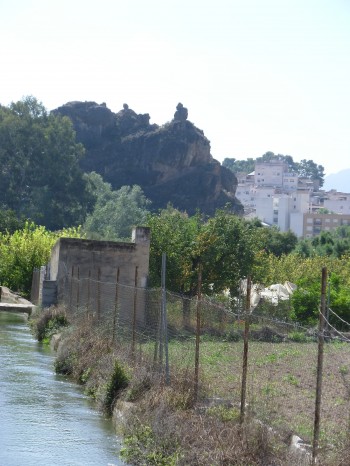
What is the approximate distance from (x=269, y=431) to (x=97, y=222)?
92.5 m

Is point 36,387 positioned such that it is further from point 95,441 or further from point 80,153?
point 80,153

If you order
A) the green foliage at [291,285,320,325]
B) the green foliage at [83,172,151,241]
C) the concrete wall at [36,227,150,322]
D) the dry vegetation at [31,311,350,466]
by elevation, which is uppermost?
the green foliage at [83,172,151,241]

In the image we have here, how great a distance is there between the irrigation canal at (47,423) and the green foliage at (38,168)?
84.8 metres

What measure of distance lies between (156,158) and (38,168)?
25.2 m

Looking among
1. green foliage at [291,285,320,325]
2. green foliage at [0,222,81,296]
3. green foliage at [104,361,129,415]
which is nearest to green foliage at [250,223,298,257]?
green foliage at [0,222,81,296]

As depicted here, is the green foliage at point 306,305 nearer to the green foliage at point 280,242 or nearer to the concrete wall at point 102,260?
the concrete wall at point 102,260

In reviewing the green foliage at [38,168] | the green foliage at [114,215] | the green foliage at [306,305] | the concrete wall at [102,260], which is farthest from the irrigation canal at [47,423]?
the green foliage at [38,168]

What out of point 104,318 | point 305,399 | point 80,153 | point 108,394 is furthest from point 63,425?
point 80,153

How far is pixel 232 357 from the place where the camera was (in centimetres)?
1973

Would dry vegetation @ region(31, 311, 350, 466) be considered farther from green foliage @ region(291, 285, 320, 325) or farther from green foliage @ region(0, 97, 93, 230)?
green foliage @ region(0, 97, 93, 230)

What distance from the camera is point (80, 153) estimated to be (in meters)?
112

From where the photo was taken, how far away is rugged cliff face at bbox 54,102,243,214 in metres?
128

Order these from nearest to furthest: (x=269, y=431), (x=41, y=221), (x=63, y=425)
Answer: (x=269, y=431)
(x=63, y=425)
(x=41, y=221)

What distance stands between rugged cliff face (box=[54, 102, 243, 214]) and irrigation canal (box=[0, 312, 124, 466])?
105 metres
